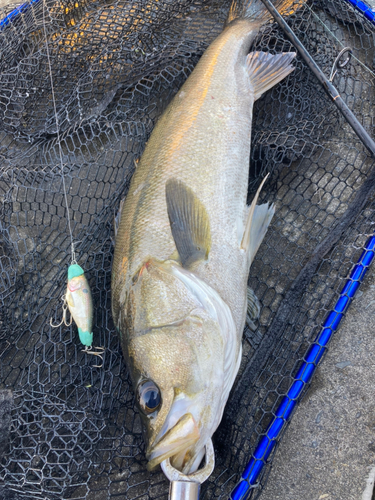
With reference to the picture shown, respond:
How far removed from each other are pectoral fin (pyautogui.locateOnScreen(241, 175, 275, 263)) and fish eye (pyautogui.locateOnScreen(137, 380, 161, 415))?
1.03 m

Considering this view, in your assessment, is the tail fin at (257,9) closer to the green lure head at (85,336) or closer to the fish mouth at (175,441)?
the green lure head at (85,336)

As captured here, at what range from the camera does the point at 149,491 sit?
202cm

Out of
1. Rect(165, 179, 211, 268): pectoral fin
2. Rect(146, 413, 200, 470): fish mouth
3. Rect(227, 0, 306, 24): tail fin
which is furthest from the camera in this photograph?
Rect(227, 0, 306, 24): tail fin

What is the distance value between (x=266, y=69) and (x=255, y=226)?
1368mm

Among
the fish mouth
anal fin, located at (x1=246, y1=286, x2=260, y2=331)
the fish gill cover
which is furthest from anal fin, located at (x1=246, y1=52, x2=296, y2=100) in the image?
the fish mouth

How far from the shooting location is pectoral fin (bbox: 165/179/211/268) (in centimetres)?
207

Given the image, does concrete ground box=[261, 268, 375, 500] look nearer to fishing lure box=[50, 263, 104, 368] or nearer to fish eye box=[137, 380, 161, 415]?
fish eye box=[137, 380, 161, 415]

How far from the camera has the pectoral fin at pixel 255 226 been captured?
2270 millimetres

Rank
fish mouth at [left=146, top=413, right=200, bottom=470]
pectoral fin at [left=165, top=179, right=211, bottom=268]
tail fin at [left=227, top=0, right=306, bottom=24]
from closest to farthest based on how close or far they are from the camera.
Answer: fish mouth at [left=146, top=413, right=200, bottom=470]
pectoral fin at [left=165, top=179, right=211, bottom=268]
tail fin at [left=227, top=0, right=306, bottom=24]

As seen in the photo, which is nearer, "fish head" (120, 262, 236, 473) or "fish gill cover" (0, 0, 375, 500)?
"fish head" (120, 262, 236, 473)

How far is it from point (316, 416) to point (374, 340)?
656mm

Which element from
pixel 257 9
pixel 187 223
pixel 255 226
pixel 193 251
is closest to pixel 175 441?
pixel 193 251

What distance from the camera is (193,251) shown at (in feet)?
6.82

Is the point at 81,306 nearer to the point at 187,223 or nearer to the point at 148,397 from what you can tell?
the point at 148,397
